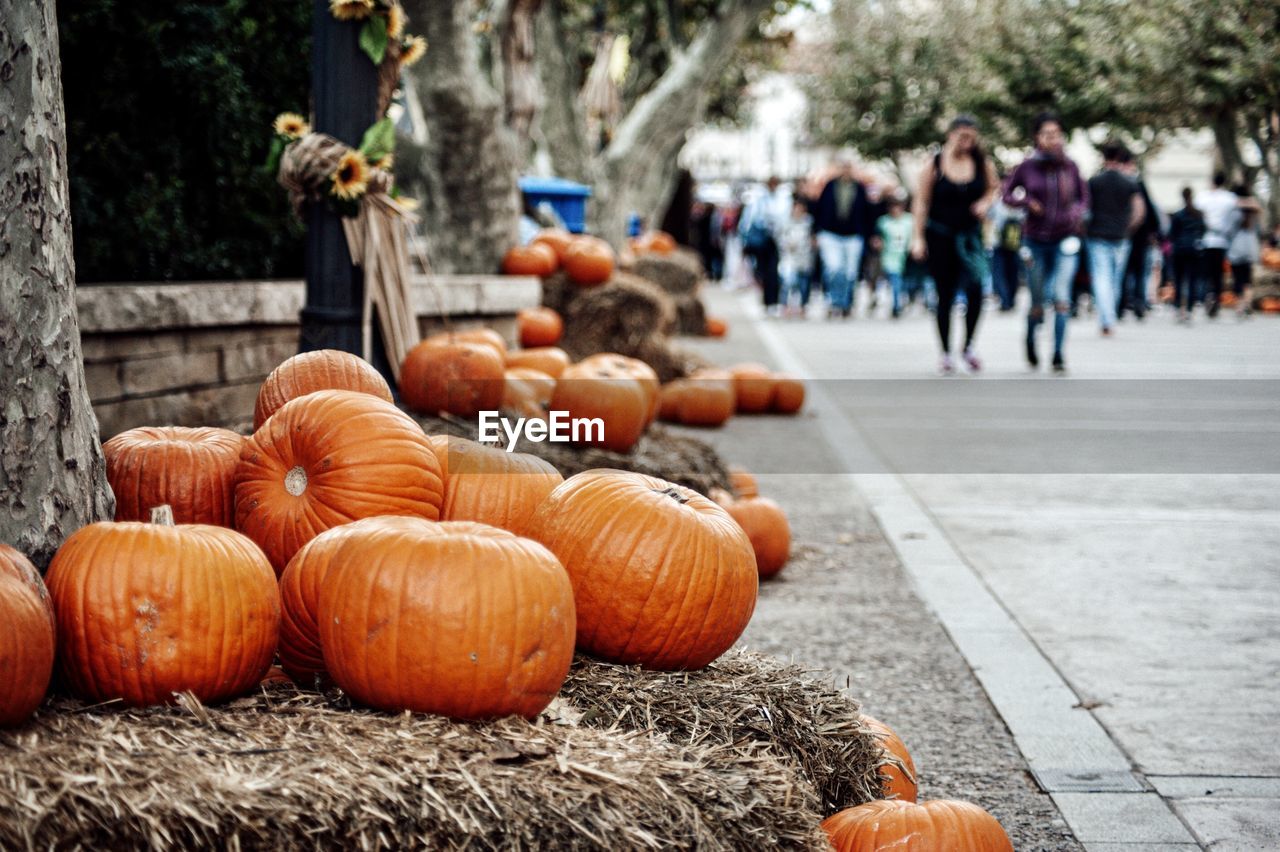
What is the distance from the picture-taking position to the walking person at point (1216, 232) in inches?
940

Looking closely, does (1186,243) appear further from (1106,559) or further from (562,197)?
(1106,559)

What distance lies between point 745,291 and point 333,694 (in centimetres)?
3305

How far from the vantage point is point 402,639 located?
2.49 m

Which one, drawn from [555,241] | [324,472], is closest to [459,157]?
[555,241]

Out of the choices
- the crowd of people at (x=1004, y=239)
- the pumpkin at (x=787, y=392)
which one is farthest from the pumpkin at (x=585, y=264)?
the crowd of people at (x=1004, y=239)

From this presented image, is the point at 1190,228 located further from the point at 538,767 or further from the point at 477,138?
the point at 538,767

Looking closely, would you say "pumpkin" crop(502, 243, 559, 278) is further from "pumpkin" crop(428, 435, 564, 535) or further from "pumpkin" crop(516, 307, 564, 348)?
"pumpkin" crop(428, 435, 564, 535)

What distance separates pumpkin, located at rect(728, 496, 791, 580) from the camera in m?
5.62

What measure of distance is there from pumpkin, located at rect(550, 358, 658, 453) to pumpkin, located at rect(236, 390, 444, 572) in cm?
295

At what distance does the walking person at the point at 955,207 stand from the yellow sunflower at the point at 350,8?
26.5ft

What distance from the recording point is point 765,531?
5.65m

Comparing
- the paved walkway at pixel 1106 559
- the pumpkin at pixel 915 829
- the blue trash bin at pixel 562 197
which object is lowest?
the paved walkway at pixel 1106 559

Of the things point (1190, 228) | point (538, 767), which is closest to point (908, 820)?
point (538, 767)

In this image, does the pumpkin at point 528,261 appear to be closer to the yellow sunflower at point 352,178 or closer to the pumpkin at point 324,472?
the yellow sunflower at point 352,178
